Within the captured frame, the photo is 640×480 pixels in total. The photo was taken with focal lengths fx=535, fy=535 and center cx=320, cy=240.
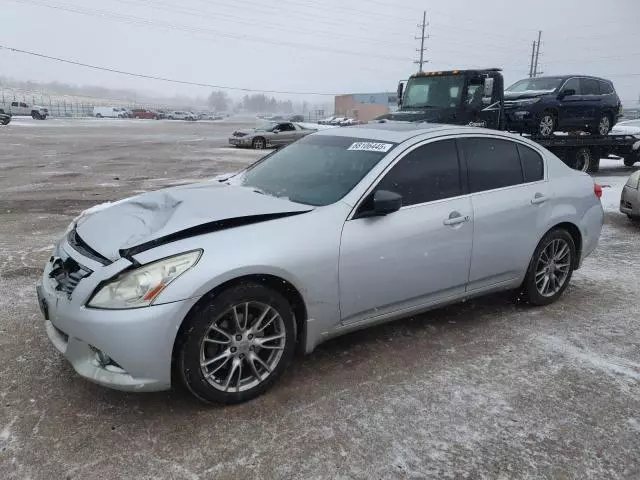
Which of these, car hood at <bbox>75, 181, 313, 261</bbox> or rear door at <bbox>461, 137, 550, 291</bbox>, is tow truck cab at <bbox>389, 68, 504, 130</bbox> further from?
car hood at <bbox>75, 181, 313, 261</bbox>

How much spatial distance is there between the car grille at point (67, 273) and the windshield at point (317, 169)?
137 cm

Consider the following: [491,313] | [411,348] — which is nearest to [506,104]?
[491,313]

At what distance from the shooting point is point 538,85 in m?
13.3

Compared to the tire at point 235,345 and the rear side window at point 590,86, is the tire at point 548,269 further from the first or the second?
the rear side window at point 590,86

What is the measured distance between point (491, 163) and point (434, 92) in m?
8.26

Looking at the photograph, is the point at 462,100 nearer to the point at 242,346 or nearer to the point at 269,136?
the point at 242,346

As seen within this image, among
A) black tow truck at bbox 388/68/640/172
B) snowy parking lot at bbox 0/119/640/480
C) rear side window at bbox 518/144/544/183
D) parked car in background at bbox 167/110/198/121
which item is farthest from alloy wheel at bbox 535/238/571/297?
parked car in background at bbox 167/110/198/121

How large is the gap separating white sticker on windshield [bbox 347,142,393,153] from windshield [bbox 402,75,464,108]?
8323 millimetres

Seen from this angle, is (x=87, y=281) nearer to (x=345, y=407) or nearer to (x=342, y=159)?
(x=345, y=407)

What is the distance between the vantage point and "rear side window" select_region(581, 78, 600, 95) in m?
13.6

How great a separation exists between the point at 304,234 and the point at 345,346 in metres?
1.10

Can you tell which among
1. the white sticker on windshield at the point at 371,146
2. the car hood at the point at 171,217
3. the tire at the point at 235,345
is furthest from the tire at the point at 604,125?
the tire at the point at 235,345

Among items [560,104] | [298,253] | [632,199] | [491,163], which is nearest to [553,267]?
[491,163]

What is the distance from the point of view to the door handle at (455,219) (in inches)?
151
